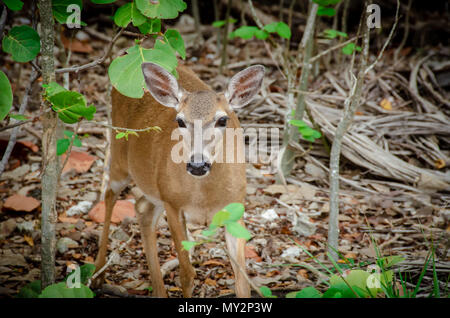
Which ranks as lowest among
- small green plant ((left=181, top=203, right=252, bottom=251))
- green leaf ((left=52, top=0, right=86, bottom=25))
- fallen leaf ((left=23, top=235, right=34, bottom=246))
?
small green plant ((left=181, top=203, right=252, bottom=251))

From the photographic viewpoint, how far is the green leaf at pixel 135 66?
275cm

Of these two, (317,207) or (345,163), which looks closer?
(317,207)

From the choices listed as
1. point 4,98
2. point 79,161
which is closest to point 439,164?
point 79,161

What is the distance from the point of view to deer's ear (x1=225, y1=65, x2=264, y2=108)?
3.59m

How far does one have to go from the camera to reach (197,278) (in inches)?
171

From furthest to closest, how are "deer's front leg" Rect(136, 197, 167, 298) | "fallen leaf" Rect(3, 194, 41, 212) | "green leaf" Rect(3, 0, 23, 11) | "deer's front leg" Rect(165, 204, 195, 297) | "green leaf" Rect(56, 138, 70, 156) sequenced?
"fallen leaf" Rect(3, 194, 41, 212) → "deer's front leg" Rect(136, 197, 167, 298) → "green leaf" Rect(56, 138, 70, 156) → "deer's front leg" Rect(165, 204, 195, 297) → "green leaf" Rect(3, 0, 23, 11)

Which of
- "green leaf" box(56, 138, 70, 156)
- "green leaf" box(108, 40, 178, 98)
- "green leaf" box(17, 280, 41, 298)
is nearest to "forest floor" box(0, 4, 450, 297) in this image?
"green leaf" box(56, 138, 70, 156)

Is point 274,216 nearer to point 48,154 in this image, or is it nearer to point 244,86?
point 244,86

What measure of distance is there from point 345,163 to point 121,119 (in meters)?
2.91

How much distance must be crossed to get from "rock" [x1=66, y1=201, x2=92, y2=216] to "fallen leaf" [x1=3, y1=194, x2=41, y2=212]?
35 centimetres

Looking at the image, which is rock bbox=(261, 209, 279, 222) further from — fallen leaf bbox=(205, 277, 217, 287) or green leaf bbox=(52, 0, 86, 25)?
green leaf bbox=(52, 0, 86, 25)

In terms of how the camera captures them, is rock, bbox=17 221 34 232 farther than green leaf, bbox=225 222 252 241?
Yes
